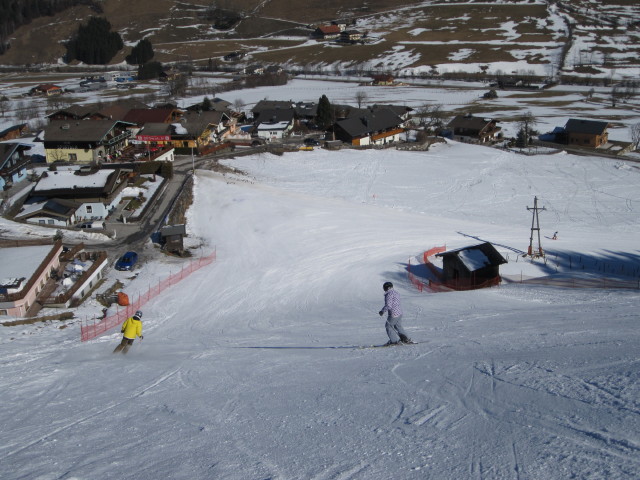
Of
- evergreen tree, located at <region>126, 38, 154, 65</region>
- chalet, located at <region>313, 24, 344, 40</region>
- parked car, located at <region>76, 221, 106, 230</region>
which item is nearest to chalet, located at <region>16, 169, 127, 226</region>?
parked car, located at <region>76, 221, 106, 230</region>

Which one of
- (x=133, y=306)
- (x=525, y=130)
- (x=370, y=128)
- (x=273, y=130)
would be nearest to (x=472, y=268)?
(x=133, y=306)

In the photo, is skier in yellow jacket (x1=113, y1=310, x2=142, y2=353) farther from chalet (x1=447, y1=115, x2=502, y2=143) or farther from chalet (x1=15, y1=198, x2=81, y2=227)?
chalet (x1=447, y1=115, x2=502, y2=143)

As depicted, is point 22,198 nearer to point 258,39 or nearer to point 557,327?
point 557,327

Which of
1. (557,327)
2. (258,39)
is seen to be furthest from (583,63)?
(557,327)

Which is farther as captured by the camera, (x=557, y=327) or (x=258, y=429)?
(x=557, y=327)

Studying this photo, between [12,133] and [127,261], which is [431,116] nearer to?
[12,133]

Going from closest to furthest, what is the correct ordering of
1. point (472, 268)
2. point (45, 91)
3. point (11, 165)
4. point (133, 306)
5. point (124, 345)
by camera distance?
point (124, 345) → point (133, 306) → point (472, 268) → point (11, 165) → point (45, 91)
